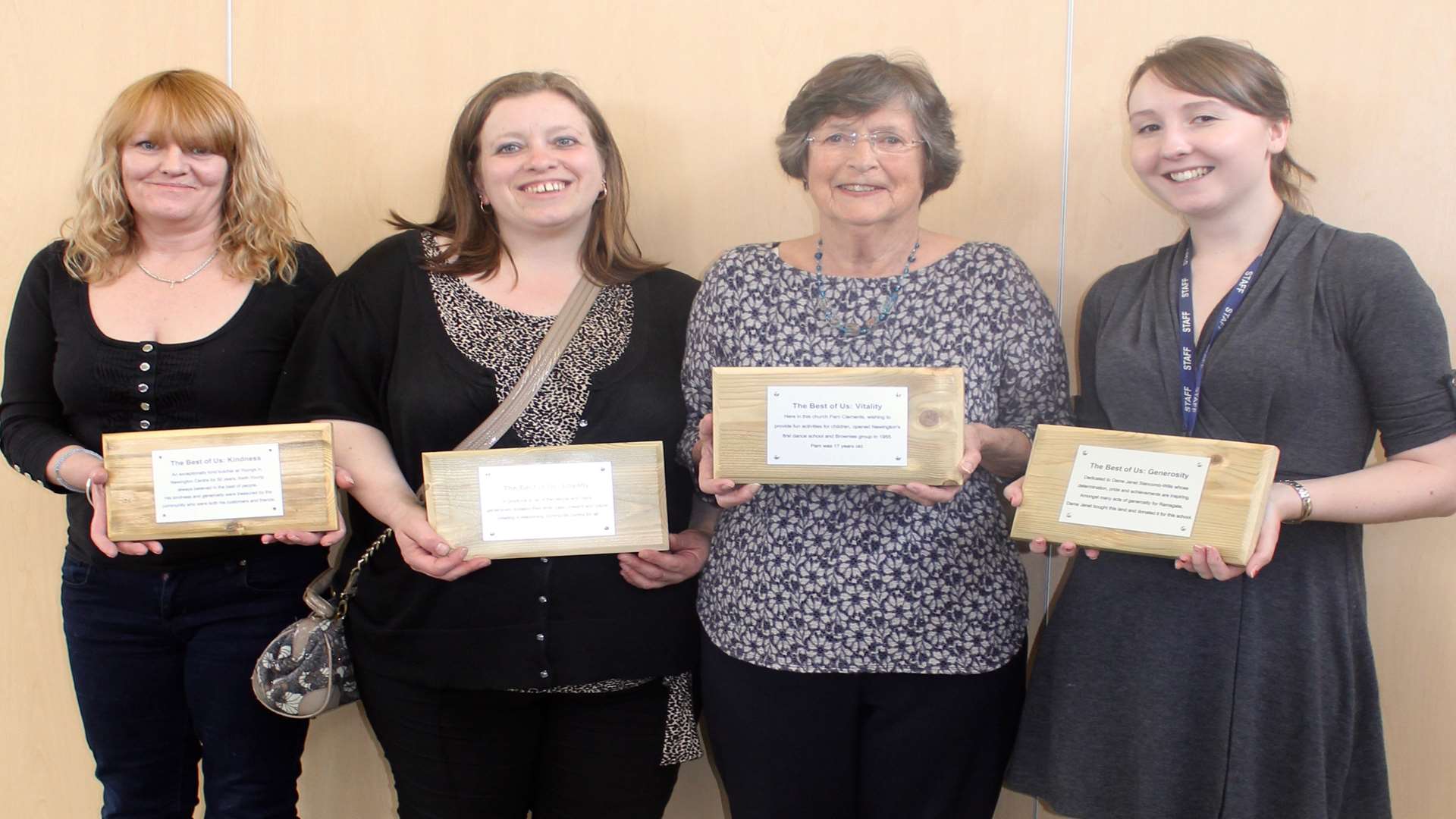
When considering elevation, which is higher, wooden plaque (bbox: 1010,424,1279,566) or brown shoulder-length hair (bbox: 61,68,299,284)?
brown shoulder-length hair (bbox: 61,68,299,284)

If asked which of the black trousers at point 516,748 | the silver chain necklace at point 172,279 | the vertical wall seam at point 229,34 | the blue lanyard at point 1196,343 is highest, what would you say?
the vertical wall seam at point 229,34

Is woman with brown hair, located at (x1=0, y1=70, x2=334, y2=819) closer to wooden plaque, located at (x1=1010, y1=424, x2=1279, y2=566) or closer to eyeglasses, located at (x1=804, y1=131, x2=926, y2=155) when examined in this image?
eyeglasses, located at (x1=804, y1=131, x2=926, y2=155)

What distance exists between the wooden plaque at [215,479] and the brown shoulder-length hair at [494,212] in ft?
Answer: 1.34

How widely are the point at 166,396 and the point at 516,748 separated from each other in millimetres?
921

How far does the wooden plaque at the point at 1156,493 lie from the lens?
155cm

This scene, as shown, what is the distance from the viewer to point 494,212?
84.7 inches

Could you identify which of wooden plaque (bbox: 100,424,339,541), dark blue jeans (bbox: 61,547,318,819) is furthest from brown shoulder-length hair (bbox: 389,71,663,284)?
dark blue jeans (bbox: 61,547,318,819)

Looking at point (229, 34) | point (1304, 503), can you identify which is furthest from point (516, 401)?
point (229, 34)

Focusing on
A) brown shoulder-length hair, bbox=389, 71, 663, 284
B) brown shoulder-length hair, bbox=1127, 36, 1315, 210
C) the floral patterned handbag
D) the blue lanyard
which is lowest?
the floral patterned handbag

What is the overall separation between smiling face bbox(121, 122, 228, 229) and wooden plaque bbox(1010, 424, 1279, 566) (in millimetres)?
1630

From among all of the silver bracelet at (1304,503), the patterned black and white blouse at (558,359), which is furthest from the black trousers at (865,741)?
the silver bracelet at (1304,503)

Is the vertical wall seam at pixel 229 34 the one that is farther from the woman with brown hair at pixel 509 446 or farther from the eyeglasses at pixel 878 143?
the eyeglasses at pixel 878 143

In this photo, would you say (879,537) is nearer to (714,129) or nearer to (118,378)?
(714,129)

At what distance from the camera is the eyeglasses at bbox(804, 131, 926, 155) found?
6.00 feet
